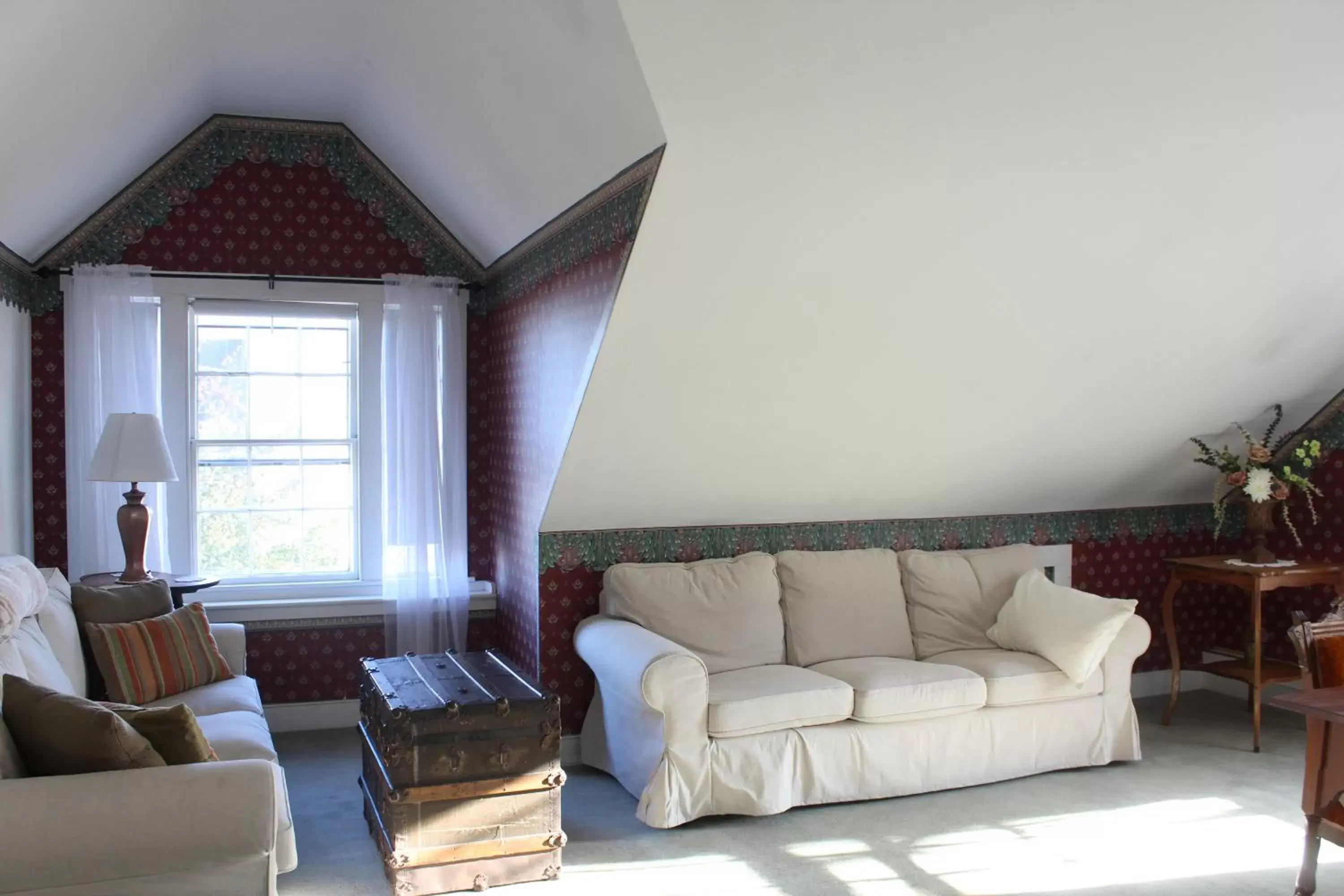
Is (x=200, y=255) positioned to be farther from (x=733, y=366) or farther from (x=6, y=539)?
(x=733, y=366)

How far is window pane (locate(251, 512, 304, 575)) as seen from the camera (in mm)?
5758

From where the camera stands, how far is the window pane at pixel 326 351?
5848 mm

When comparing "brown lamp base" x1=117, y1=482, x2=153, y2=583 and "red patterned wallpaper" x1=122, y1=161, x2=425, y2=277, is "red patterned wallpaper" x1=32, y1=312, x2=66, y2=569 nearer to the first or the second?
"red patterned wallpaper" x1=122, y1=161, x2=425, y2=277

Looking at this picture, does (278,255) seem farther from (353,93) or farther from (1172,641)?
(1172,641)

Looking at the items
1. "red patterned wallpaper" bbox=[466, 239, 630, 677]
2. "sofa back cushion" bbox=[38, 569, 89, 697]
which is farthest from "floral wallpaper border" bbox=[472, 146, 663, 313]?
A: "sofa back cushion" bbox=[38, 569, 89, 697]

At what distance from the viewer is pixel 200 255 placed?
555 cm

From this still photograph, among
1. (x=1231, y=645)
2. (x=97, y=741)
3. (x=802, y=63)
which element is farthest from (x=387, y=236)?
(x=1231, y=645)

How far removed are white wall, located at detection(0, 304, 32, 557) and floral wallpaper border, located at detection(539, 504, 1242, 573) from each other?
2.28 meters

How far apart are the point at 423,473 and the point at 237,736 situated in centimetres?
219

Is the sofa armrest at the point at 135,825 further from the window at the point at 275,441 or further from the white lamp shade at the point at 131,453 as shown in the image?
the window at the point at 275,441

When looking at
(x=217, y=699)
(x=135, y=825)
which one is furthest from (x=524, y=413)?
(x=135, y=825)

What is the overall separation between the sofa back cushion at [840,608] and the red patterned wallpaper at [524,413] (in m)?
1.14

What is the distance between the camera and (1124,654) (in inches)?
195

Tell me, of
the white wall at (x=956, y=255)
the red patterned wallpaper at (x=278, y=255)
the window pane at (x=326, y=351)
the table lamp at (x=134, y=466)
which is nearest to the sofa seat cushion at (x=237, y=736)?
the table lamp at (x=134, y=466)
